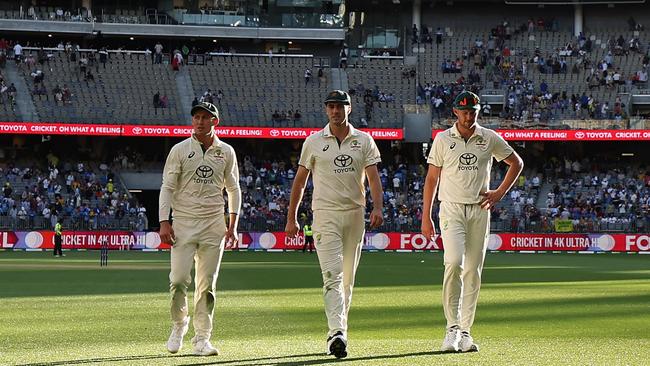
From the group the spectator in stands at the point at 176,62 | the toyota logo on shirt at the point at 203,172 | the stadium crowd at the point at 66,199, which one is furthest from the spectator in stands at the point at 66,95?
the toyota logo on shirt at the point at 203,172

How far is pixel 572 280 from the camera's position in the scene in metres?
28.4

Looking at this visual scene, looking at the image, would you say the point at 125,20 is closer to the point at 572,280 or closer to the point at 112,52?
the point at 112,52

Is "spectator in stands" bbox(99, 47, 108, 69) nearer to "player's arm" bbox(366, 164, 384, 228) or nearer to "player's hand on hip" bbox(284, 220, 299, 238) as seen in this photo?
"player's hand on hip" bbox(284, 220, 299, 238)

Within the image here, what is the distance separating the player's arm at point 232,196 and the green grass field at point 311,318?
1.14m

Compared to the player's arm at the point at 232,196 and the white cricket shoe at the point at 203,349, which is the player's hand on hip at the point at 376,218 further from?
the white cricket shoe at the point at 203,349

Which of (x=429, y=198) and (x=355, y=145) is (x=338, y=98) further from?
(x=429, y=198)

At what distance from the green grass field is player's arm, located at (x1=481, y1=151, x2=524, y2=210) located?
148 cm

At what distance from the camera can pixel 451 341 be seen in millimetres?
11734

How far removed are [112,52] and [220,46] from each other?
7.11 meters

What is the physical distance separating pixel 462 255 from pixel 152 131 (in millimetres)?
49995

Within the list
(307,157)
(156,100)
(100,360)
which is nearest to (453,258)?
(307,157)

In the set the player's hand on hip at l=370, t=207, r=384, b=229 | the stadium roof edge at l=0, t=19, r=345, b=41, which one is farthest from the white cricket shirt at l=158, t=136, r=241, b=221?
the stadium roof edge at l=0, t=19, r=345, b=41

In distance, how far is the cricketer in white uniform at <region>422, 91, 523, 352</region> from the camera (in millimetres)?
12133

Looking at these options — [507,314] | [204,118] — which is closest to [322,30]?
[507,314]
